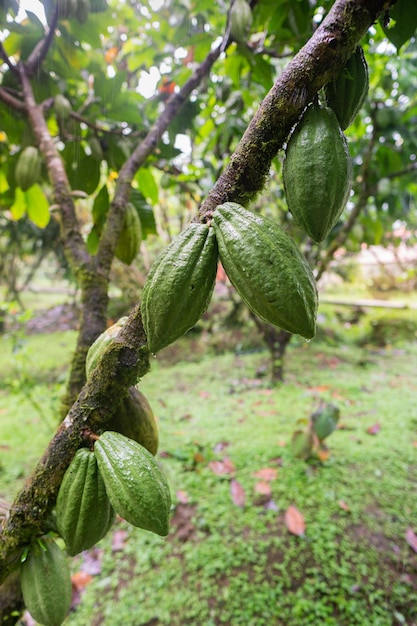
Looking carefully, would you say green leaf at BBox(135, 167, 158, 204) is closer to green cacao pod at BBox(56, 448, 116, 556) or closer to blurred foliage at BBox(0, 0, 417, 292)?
blurred foliage at BBox(0, 0, 417, 292)

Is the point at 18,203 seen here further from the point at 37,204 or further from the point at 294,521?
the point at 294,521

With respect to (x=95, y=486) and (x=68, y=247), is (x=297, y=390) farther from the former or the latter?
(x=95, y=486)

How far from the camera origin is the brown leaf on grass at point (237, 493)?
1932mm

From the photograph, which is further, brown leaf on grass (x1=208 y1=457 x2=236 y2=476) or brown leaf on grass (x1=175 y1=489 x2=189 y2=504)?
brown leaf on grass (x1=208 y1=457 x2=236 y2=476)

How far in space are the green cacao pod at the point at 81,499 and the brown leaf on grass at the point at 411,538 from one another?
5.32 ft

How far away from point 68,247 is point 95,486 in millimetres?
658

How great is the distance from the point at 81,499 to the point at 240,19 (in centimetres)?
121

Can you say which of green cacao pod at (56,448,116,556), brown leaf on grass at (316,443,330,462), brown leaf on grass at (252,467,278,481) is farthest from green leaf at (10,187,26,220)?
brown leaf on grass at (316,443,330,462)

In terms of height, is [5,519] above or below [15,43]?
below

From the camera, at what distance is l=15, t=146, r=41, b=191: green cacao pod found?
125 cm

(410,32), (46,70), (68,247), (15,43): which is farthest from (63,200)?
(410,32)

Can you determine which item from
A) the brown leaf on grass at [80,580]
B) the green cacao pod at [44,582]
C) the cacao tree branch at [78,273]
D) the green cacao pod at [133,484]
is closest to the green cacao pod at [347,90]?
the green cacao pod at [133,484]

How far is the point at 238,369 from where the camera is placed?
3.89 m

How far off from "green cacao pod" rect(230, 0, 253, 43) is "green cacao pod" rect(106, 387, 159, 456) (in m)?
1.02
